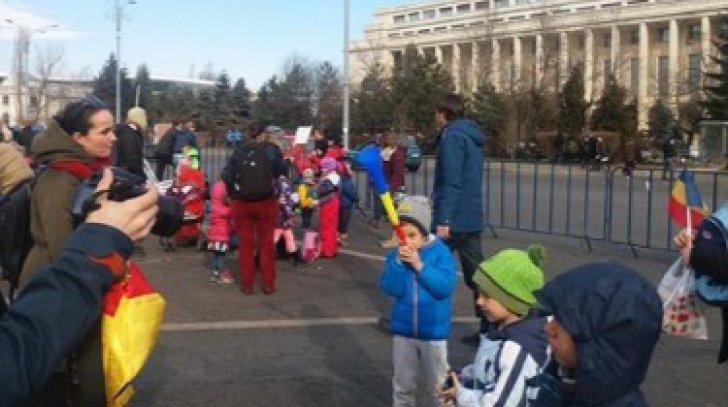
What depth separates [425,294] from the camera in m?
5.04

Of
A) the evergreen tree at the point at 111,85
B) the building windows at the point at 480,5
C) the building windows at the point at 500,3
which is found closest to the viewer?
the evergreen tree at the point at 111,85

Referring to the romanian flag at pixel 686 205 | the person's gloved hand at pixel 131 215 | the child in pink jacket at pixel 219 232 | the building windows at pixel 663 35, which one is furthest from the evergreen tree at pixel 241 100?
the person's gloved hand at pixel 131 215

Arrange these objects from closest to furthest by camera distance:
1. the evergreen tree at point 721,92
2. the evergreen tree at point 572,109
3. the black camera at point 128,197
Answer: the black camera at point 128,197, the evergreen tree at point 572,109, the evergreen tree at point 721,92

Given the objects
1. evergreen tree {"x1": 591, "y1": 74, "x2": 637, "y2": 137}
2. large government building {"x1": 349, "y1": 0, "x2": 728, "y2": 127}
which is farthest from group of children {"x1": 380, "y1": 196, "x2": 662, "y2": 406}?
large government building {"x1": 349, "y1": 0, "x2": 728, "y2": 127}

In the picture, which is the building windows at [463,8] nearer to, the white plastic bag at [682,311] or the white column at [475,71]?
the white column at [475,71]

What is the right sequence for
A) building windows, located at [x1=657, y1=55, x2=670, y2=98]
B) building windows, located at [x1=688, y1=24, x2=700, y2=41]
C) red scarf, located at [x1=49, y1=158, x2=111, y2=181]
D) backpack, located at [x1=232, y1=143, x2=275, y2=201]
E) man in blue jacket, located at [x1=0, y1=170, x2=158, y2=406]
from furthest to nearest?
building windows, located at [x1=688, y1=24, x2=700, y2=41]
building windows, located at [x1=657, y1=55, x2=670, y2=98]
backpack, located at [x1=232, y1=143, x2=275, y2=201]
red scarf, located at [x1=49, y1=158, x2=111, y2=181]
man in blue jacket, located at [x1=0, y1=170, x2=158, y2=406]

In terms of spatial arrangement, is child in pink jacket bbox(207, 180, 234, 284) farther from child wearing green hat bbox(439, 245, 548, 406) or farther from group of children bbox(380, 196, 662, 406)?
child wearing green hat bbox(439, 245, 548, 406)

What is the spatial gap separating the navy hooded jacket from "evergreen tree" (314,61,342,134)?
47.2 metres

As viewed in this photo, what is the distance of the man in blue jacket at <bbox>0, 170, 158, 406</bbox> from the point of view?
1.75 metres

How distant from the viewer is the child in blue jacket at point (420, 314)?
498cm

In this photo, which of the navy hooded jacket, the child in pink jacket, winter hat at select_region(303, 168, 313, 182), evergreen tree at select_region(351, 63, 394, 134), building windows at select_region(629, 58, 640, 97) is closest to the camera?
the navy hooded jacket

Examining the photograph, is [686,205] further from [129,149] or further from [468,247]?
[129,149]

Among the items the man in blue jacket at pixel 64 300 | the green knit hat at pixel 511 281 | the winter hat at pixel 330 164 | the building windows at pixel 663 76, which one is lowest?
the green knit hat at pixel 511 281

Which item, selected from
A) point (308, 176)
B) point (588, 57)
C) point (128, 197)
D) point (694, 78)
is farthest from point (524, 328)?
point (588, 57)
